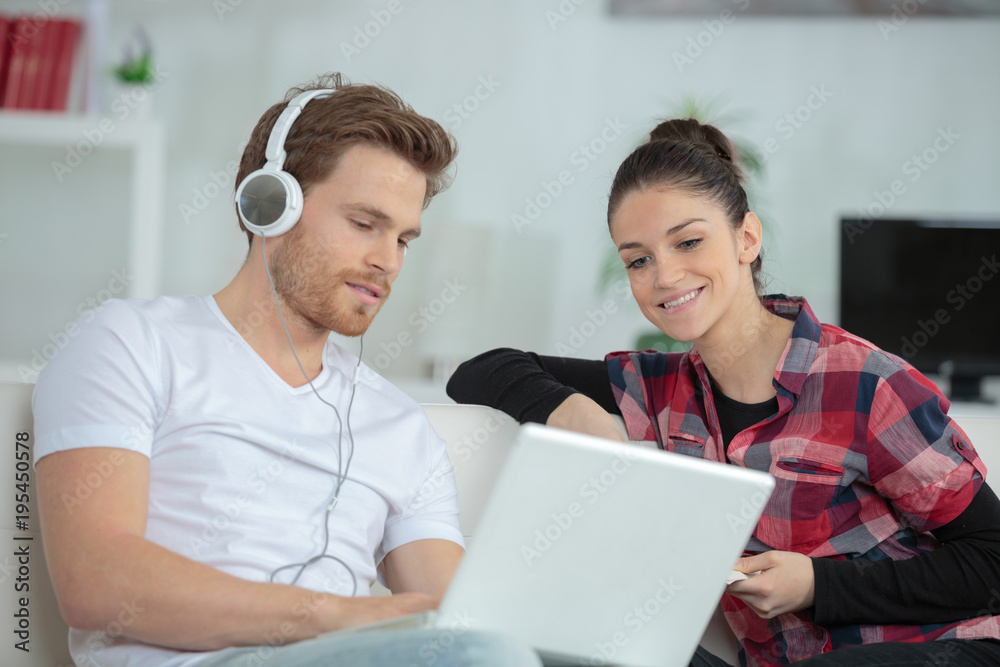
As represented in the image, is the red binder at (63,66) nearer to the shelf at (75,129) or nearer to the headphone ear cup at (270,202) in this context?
the shelf at (75,129)

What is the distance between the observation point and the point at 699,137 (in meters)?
1.49

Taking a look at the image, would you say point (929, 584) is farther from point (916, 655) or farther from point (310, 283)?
point (310, 283)

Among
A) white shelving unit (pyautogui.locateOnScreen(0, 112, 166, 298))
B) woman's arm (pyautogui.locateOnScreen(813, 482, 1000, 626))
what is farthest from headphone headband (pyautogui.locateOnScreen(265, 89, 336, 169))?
white shelving unit (pyautogui.locateOnScreen(0, 112, 166, 298))

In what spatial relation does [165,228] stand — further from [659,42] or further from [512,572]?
[512,572]

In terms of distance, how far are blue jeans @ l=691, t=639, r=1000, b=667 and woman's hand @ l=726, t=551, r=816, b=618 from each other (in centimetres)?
8

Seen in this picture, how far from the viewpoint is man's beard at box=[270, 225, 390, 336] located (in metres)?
1.24

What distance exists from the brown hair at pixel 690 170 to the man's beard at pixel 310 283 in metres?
0.48

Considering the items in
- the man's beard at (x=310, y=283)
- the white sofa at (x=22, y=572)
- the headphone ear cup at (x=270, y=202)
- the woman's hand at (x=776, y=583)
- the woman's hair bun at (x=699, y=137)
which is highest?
the woman's hair bun at (x=699, y=137)

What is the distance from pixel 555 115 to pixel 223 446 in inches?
96.8

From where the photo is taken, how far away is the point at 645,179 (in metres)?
1.41

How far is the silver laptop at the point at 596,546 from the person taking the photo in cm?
81

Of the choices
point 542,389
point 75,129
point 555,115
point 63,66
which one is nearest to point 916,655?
point 542,389

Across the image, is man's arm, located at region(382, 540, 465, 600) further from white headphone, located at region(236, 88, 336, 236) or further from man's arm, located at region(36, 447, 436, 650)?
white headphone, located at region(236, 88, 336, 236)

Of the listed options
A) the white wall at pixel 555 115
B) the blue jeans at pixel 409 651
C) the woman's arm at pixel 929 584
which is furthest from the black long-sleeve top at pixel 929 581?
the white wall at pixel 555 115
